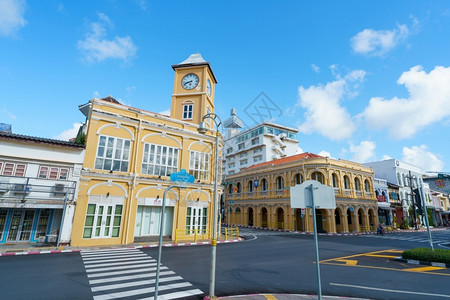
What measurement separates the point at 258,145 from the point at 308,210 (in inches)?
959

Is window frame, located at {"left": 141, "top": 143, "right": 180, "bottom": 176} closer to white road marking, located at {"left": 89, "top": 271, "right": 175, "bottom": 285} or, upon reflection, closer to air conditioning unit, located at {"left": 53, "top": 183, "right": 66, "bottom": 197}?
air conditioning unit, located at {"left": 53, "top": 183, "right": 66, "bottom": 197}

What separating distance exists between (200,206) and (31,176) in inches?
491

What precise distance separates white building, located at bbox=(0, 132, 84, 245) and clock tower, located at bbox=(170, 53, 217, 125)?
412 inches

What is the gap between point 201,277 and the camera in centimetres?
870

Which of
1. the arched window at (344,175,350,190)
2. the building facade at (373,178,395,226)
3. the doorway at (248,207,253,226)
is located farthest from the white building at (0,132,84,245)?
the building facade at (373,178,395,226)

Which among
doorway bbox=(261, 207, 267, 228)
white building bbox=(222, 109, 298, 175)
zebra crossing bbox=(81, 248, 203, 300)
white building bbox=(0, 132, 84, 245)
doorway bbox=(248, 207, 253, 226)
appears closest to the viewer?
zebra crossing bbox=(81, 248, 203, 300)

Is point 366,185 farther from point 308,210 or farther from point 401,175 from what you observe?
point 401,175

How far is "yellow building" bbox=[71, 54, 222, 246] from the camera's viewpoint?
53.7ft

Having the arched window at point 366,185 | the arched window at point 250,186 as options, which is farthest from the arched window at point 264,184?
the arched window at point 366,185

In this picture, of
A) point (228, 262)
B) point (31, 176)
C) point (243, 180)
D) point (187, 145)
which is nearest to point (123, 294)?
point (228, 262)

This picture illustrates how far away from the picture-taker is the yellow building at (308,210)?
30203 millimetres

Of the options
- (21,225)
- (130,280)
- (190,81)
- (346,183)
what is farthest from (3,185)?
(346,183)

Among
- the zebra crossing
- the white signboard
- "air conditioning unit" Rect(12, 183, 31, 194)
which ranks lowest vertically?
the zebra crossing

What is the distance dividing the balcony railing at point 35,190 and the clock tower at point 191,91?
11992 millimetres
